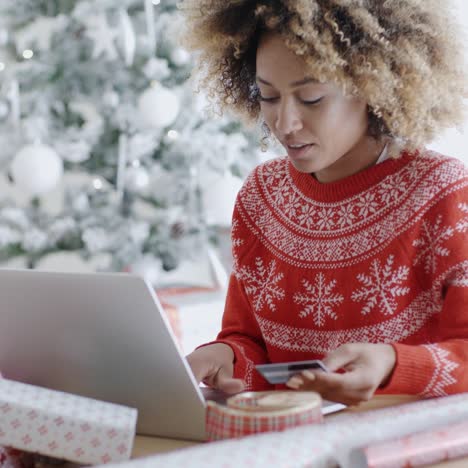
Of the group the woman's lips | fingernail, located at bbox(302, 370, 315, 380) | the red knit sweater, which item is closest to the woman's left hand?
fingernail, located at bbox(302, 370, 315, 380)

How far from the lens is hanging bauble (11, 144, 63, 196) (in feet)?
9.20

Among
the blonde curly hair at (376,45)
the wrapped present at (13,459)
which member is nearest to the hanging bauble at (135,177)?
the blonde curly hair at (376,45)

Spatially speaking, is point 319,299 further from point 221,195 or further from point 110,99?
point 110,99

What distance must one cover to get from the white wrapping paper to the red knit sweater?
0.33 m

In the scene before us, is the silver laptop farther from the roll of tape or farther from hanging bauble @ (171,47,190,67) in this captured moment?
hanging bauble @ (171,47,190,67)


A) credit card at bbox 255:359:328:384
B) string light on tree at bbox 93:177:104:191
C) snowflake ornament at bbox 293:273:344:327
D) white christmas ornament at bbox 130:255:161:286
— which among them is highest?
credit card at bbox 255:359:328:384

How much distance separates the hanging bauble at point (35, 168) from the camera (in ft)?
9.20

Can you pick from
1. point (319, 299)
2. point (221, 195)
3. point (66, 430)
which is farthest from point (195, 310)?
point (66, 430)

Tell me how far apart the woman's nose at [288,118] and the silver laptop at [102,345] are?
1.27 ft

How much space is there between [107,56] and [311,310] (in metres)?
2.03

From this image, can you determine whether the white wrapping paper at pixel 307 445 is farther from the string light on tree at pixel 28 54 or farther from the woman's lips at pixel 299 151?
the string light on tree at pixel 28 54

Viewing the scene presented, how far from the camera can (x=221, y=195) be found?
3.00m

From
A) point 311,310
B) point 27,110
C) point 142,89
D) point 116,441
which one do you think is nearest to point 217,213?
point 142,89

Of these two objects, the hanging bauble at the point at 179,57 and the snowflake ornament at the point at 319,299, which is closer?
the snowflake ornament at the point at 319,299
